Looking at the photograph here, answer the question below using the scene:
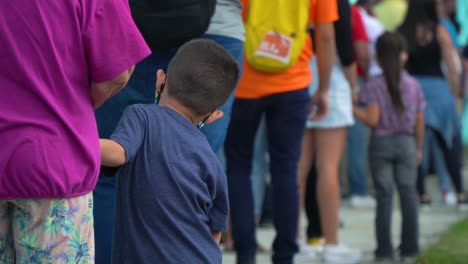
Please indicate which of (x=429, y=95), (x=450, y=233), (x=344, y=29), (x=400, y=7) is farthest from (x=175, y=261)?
(x=400, y=7)

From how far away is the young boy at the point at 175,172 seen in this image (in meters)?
3.46

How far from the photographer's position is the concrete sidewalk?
7.25 meters

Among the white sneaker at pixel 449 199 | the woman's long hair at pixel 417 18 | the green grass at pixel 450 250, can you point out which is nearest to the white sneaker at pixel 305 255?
the green grass at pixel 450 250

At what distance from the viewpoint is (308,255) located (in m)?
6.86

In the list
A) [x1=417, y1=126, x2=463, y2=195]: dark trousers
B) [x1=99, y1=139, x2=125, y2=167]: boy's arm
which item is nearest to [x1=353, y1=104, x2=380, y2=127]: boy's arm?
[x1=417, y1=126, x2=463, y2=195]: dark trousers

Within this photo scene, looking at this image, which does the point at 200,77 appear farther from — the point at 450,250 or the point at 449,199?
the point at 449,199

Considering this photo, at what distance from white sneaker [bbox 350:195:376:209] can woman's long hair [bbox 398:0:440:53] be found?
1.30 m

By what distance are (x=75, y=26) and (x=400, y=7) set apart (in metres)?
7.48

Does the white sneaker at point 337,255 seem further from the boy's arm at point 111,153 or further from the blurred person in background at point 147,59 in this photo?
the boy's arm at point 111,153

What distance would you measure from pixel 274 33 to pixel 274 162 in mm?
662

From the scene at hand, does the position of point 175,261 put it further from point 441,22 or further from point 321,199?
point 441,22

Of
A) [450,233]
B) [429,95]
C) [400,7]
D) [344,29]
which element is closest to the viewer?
[344,29]

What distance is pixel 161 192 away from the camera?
3459 mm

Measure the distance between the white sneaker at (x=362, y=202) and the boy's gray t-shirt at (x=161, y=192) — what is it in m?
6.05
